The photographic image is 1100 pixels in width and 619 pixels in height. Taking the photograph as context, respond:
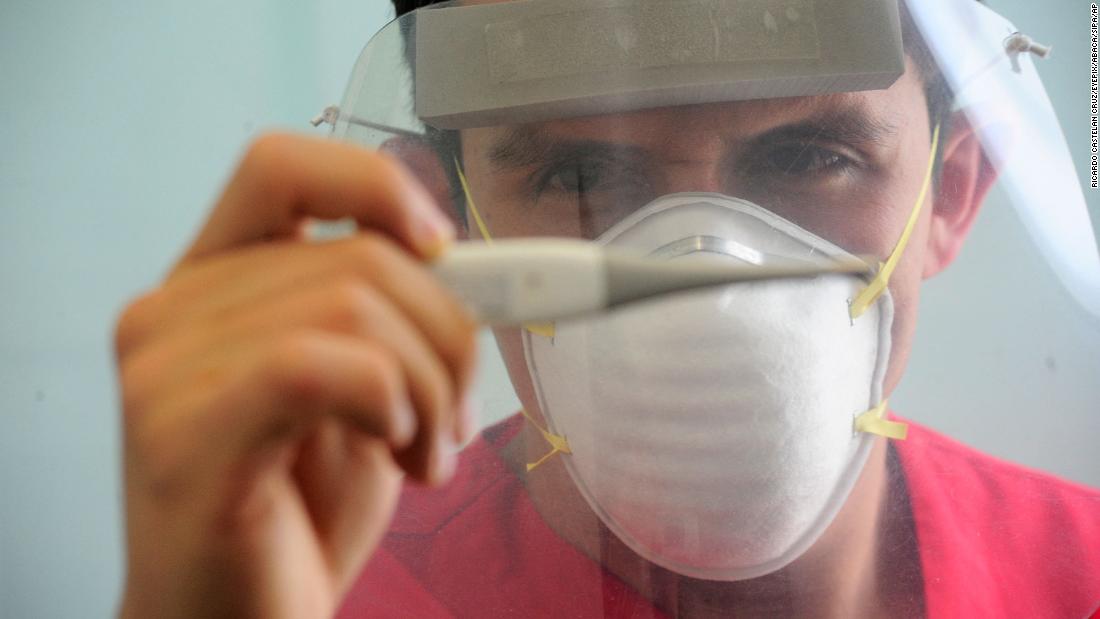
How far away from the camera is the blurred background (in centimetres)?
89

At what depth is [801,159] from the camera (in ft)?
2.46

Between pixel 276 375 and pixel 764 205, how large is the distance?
48cm

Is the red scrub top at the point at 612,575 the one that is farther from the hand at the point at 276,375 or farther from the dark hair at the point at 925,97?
the hand at the point at 276,375

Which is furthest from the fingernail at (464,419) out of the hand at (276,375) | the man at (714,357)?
the man at (714,357)

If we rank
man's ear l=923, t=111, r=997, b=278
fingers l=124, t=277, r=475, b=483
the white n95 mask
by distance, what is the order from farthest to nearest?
man's ear l=923, t=111, r=997, b=278
the white n95 mask
fingers l=124, t=277, r=475, b=483

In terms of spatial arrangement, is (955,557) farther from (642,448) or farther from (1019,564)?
(642,448)

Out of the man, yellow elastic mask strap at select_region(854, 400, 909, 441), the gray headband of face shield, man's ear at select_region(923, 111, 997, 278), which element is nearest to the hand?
the man

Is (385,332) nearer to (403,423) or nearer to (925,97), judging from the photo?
(403,423)

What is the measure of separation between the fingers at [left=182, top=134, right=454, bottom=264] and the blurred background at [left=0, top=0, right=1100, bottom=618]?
51 cm

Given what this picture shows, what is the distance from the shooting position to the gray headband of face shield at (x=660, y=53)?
71 centimetres

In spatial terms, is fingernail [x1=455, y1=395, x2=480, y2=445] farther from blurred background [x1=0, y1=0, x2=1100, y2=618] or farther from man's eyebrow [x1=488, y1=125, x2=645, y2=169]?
blurred background [x1=0, y1=0, x2=1100, y2=618]

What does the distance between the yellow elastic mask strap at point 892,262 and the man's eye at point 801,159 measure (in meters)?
0.09

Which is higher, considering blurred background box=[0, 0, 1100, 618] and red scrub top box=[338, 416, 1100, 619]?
blurred background box=[0, 0, 1100, 618]

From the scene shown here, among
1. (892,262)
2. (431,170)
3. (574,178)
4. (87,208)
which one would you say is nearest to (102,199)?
(87,208)
